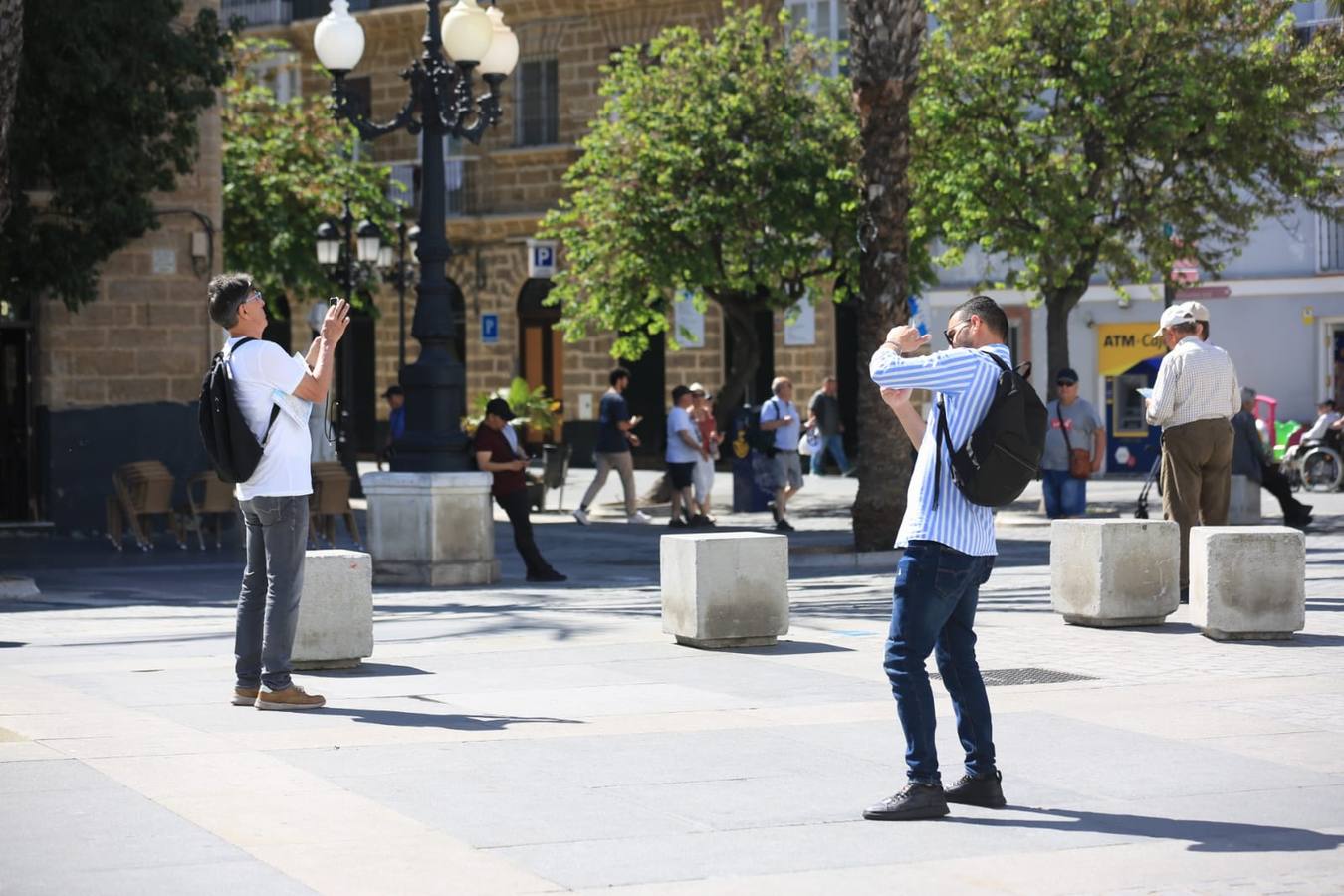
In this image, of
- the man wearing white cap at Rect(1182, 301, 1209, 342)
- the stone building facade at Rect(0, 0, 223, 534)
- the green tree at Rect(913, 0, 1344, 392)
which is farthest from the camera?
the green tree at Rect(913, 0, 1344, 392)

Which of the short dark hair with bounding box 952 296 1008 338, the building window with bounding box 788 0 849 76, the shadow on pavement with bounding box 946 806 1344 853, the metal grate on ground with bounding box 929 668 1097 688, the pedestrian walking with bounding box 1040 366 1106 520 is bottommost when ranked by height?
the metal grate on ground with bounding box 929 668 1097 688

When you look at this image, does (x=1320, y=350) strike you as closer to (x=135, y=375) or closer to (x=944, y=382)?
(x=135, y=375)

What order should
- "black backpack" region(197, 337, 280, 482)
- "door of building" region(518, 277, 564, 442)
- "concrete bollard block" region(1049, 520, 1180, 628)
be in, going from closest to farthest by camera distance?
"black backpack" region(197, 337, 280, 482) → "concrete bollard block" region(1049, 520, 1180, 628) → "door of building" region(518, 277, 564, 442)

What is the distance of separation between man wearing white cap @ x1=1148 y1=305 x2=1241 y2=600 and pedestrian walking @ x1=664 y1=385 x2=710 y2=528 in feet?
35.3

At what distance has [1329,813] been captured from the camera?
6910 millimetres

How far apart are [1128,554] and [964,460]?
18.1 feet

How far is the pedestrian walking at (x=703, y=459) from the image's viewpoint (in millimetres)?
24016

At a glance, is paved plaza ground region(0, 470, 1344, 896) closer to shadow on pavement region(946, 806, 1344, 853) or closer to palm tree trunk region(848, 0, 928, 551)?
shadow on pavement region(946, 806, 1344, 853)

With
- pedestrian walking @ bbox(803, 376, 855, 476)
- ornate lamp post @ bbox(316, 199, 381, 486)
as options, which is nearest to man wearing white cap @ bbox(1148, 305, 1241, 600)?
ornate lamp post @ bbox(316, 199, 381, 486)

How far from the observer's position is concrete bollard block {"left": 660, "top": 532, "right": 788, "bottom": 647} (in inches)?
453

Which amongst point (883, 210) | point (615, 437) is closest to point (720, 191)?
point (615, 437)

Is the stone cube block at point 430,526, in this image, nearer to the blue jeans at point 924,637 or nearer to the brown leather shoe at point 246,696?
the brown leather shoe at point 246,696

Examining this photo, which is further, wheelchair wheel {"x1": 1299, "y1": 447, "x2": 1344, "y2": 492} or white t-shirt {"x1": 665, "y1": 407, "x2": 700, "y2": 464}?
wheelchair wheel {"x1": 1299, "y1": 447, "x2": 1344, "y2": 492}

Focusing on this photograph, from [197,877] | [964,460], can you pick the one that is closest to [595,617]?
[964,460]
